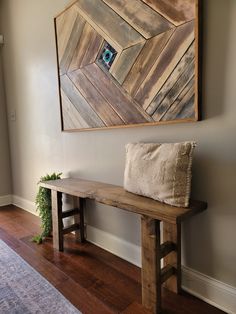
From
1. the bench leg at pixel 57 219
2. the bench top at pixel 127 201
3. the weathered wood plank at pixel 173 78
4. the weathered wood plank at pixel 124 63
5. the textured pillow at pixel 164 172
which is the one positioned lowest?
the bench leg at pixel 57 219

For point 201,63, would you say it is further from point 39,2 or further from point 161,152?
point 39,2

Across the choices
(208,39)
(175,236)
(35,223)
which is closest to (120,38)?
(208,39)

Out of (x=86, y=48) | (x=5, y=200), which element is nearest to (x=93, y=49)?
(x=86, y=48)

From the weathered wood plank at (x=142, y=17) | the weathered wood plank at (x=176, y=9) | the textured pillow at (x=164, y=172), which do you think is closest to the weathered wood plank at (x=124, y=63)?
the weathered wood plank at (x=142, y=17)

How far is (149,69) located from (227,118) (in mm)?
608

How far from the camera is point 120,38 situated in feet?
5.79

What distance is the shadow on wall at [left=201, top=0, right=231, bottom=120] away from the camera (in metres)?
1.25

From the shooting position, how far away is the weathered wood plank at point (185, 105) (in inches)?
55.1

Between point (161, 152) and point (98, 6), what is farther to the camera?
point (98, 6)

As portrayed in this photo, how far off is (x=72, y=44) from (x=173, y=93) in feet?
3.86

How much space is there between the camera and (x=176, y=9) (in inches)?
55.6

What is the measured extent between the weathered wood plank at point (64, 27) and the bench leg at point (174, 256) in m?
1.80

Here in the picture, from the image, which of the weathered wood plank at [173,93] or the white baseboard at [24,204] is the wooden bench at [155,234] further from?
the white baseboard at [24,204]

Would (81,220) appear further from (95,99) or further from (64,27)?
(64,27)
